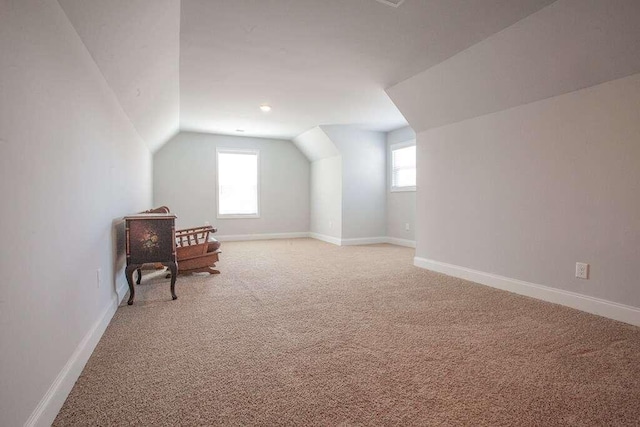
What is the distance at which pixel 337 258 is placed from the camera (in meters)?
5.25

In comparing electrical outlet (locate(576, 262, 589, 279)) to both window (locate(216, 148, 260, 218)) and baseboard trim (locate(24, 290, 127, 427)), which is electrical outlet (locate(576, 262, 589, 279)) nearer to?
baseboard trim (locate(24, 290, 127, 427))

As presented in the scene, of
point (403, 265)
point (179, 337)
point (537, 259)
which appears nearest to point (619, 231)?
point (537, 259)

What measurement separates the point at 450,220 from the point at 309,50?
258 centimetres

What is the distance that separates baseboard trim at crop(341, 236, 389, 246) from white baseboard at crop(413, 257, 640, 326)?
8.70ft

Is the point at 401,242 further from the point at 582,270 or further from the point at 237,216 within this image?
the point at 582,270

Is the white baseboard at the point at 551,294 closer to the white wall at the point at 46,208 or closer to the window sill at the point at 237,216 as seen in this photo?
the white wall at the point at 46,208

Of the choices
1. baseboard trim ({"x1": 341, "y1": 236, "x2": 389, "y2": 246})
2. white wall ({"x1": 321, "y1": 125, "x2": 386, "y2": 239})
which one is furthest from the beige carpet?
white wall ({"x1": 321, "y1": 125, "x2": 386, "y2": 239})

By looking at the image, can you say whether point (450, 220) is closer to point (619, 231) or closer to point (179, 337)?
point (619, 231)

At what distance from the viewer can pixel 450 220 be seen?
4105 mm

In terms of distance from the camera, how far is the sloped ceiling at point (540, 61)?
2242 mm

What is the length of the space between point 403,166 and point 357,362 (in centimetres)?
530

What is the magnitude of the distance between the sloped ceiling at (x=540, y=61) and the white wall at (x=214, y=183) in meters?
4.45

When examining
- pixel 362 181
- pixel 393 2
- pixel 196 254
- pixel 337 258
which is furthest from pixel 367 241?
pixel 393 2

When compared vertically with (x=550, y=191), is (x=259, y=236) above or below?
below
